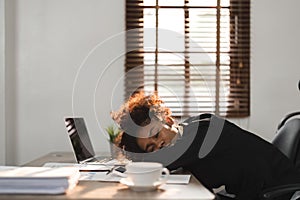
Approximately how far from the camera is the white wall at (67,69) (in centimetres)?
377

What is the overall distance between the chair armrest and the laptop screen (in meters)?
0.95

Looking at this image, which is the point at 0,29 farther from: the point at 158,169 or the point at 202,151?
the point at 158,169

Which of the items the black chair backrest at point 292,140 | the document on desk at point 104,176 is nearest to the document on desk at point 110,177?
the document on desk at point 104,176

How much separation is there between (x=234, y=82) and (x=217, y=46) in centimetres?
28

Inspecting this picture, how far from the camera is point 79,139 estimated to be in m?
2.92

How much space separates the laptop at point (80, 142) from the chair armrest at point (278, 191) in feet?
2.88

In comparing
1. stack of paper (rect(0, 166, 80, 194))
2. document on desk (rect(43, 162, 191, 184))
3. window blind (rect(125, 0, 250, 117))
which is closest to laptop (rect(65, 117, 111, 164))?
document on desk (rect(43, 162, 191, 184))

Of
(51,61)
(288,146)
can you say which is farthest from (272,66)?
(51,61)

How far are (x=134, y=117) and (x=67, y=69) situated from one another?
1.58m

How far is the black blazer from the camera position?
2.21m

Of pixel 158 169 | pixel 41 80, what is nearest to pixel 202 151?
pixel 158 169

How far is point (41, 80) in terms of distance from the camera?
3771 millimetres

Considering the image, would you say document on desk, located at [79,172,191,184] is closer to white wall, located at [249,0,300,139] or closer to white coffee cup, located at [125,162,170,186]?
white coffee cup, located at [125,162,170,186]

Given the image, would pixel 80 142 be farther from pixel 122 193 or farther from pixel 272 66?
pixel 272 66
